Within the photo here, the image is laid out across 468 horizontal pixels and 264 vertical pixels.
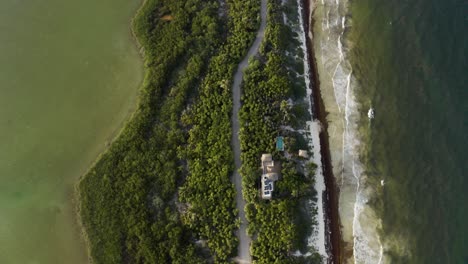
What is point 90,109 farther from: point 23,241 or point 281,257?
point 281,257

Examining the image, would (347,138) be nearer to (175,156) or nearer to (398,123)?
(398,123)

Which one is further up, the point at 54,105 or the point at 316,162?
the point at 54,105

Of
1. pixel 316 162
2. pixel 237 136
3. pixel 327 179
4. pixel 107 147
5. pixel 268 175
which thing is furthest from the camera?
pixel 107 147

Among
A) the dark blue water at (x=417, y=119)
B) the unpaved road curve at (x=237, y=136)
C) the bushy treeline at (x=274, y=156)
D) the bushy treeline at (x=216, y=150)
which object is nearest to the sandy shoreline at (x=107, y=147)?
the bushy treeline at (x=216, y=150)

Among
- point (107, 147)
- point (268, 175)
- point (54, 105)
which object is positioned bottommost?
point (268, 175)

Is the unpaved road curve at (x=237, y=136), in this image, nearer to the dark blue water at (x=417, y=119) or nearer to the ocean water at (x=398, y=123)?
the ocean water at (x=398, y=123)

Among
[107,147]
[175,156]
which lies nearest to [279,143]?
[175,156]
